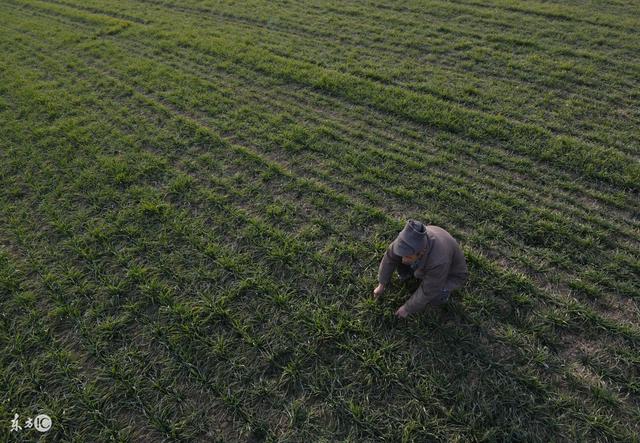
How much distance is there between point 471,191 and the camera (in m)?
5.49

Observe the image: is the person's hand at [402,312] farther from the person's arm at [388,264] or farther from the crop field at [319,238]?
the person's arm at [388,264]

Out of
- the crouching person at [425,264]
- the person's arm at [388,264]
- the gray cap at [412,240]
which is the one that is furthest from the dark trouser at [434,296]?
the gray cap at [412,240]

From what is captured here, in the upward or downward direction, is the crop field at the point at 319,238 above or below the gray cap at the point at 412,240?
below

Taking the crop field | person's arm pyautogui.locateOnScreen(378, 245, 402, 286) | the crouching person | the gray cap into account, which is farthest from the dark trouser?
the gray cap

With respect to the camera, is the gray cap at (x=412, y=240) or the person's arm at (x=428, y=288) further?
the person's arm at (x=428, y=288)

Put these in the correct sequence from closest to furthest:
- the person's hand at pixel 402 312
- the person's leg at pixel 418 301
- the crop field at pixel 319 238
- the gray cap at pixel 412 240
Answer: the gray cap at pixel 412 240
the crop field at pixel 319 238
the person's leg at pixel 418 301
the person's hand at pixel 402 312

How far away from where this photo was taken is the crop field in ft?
11.7

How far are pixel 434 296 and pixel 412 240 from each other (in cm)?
74

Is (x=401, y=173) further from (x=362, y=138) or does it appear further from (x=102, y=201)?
(x=102, y=201)

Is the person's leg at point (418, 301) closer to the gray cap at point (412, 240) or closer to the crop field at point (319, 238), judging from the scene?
the crop field at point (319, 238)

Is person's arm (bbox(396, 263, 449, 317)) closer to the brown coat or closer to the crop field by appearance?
the brown coat

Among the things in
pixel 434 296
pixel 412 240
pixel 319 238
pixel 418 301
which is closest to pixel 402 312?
pixel 418 301

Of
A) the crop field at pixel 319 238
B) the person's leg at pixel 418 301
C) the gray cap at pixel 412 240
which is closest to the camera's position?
the gray cap at pixel 412 240

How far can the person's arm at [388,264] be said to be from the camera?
151 inches
